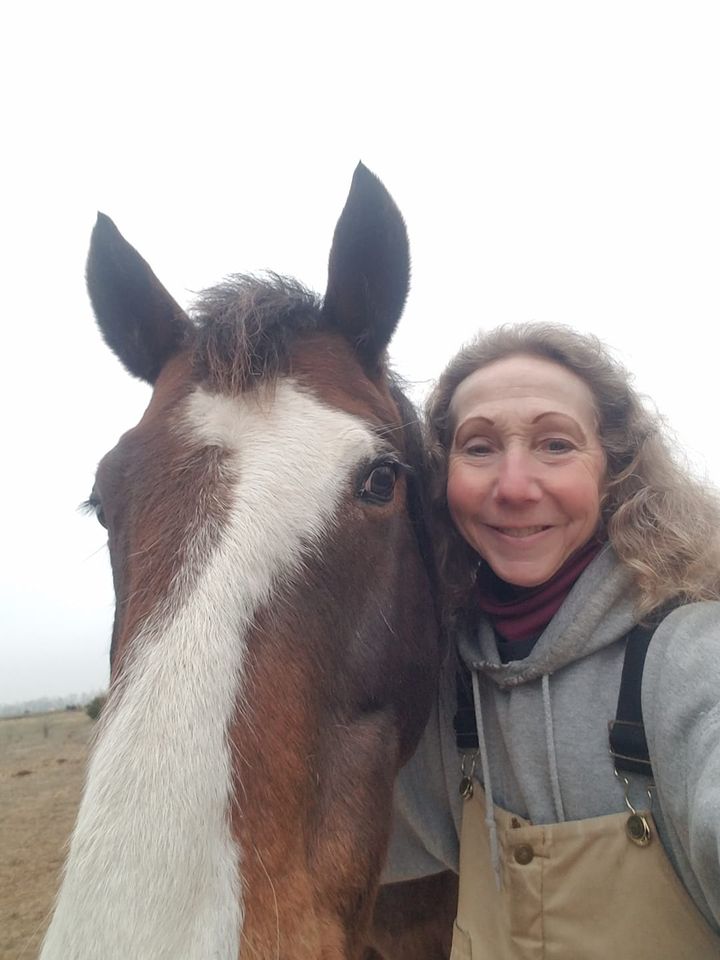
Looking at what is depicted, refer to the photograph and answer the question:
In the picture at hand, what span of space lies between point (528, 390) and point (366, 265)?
2.82ft

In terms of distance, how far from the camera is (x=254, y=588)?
177 cm

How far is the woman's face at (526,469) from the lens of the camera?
92.8 inches

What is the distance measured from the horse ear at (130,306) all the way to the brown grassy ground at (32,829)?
159 centimetres

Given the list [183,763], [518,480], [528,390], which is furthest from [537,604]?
[183,763]

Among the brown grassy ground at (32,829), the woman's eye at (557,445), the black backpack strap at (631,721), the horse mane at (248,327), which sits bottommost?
the brown grassy ground at (32,829)

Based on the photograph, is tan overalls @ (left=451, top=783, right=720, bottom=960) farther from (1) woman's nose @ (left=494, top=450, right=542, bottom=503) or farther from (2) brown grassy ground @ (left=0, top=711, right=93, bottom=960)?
(2) brown grassy ground @ (left=0, top=711, right=93, bottom=960)

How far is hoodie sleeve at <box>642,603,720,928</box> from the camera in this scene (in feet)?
5.12

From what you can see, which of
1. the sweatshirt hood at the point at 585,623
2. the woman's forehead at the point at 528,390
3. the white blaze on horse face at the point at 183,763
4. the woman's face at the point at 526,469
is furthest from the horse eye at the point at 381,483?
the sweatshirt hood at the point at 585,623

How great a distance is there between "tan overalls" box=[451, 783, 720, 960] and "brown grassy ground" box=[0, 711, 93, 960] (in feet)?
4.46

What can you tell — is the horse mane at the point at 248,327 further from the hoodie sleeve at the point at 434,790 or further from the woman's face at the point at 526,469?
the hoodie sleeve at the point at 434,790

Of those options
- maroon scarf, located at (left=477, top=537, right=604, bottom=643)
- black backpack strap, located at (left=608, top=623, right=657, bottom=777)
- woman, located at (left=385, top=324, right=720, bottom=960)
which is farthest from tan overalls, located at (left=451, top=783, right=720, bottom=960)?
maroon scarf, located at (left=477, top=537, right=604, bottom=643)

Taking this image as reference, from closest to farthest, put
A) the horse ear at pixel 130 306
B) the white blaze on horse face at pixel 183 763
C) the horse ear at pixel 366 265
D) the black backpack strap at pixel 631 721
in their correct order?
the white blaze on horse face at pixel 183 763 → the black backpack strap at pixel 631 721 → the horse ear at pixel 366 265 → the horse ear at pixel 130 306

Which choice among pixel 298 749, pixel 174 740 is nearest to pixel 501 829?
pixel 298 749

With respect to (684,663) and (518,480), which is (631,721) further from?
(518,480)
